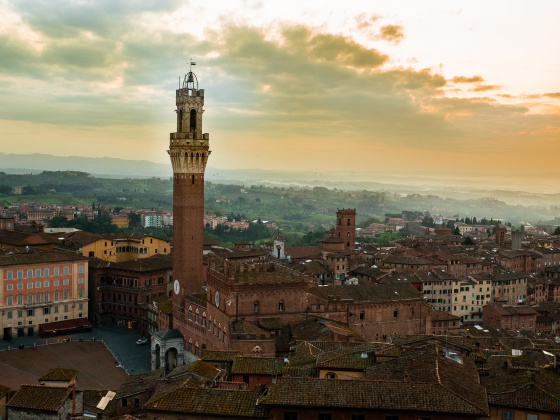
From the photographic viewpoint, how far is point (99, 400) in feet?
106

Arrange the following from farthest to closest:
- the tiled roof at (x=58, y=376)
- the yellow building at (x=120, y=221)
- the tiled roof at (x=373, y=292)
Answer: the yellow building at (x=120, y=221) → the tiled roof at (x=373, y=292) → the tiled roof at (x=58, y=376)

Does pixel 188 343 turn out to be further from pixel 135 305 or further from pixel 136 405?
pixel 136 405

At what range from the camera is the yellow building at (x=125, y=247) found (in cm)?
7725

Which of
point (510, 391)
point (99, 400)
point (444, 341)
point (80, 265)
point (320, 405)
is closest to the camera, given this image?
point (320, 405)

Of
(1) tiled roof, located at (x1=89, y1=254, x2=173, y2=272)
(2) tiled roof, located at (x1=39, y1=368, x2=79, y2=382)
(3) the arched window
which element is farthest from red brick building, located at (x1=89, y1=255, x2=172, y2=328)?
(2) tiled roof, located at (x1=39, y1=368, x2=79, y2=382)

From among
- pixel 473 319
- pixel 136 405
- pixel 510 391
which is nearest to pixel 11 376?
pixel 136 405

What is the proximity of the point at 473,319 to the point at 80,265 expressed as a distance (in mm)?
46950

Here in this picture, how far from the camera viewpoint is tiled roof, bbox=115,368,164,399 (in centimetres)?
3017

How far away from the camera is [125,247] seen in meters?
80.2

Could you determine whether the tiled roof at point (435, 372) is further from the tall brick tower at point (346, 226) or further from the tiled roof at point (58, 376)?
the tall brick tower at point (346, 226)

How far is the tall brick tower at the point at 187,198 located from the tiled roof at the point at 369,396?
3549 cm

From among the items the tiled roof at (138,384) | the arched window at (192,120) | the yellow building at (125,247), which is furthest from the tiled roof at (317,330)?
the yellow building at (125,247)

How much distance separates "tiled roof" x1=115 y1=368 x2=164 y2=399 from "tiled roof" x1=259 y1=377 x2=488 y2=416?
10.9 metres

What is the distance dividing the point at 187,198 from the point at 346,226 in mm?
53764
